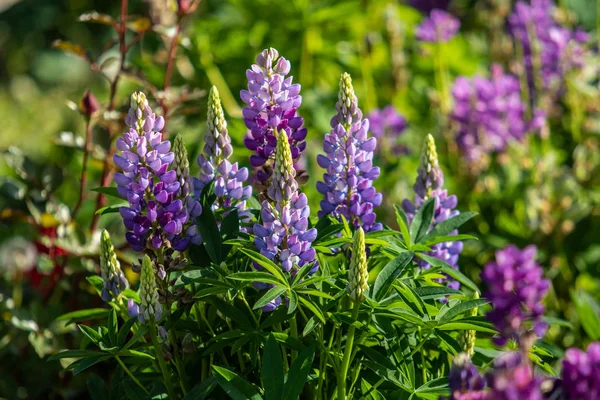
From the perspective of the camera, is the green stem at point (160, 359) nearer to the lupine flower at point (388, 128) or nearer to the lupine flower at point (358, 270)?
the lupine flower at point (358, 270)

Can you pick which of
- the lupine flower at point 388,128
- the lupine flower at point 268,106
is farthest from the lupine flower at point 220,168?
the lupine flower at point 388,128

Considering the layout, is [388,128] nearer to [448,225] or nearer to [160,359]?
[448,225]

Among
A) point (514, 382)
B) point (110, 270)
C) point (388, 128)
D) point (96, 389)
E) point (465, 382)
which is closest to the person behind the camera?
point (514, 382)

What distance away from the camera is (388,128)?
10.4ft

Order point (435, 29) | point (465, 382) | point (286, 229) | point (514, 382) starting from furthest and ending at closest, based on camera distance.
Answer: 1. point (435, 29)
2. point (286, 229)
3. point (465, 382)
4. point (514, 382)

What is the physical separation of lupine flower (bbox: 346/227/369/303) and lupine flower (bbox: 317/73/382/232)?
23cm

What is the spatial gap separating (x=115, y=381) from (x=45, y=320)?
25.5 inches

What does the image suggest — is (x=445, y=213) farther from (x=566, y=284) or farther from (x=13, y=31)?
(x=13, y=31)

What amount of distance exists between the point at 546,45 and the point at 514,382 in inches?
99.8

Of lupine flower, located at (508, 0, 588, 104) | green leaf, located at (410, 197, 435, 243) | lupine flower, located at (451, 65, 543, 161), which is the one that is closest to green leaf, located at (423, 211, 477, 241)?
green leaf, located at (410, 197, 435, 243)

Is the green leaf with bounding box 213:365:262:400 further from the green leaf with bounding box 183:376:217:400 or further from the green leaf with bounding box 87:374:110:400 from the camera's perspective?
the green leaf with bounding box 87:374:110:400

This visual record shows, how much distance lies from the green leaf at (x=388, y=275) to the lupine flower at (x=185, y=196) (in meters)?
0.35

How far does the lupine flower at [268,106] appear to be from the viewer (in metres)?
1.49

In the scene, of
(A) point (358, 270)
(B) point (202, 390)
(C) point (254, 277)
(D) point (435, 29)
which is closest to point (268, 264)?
(C) point (254, 277)
